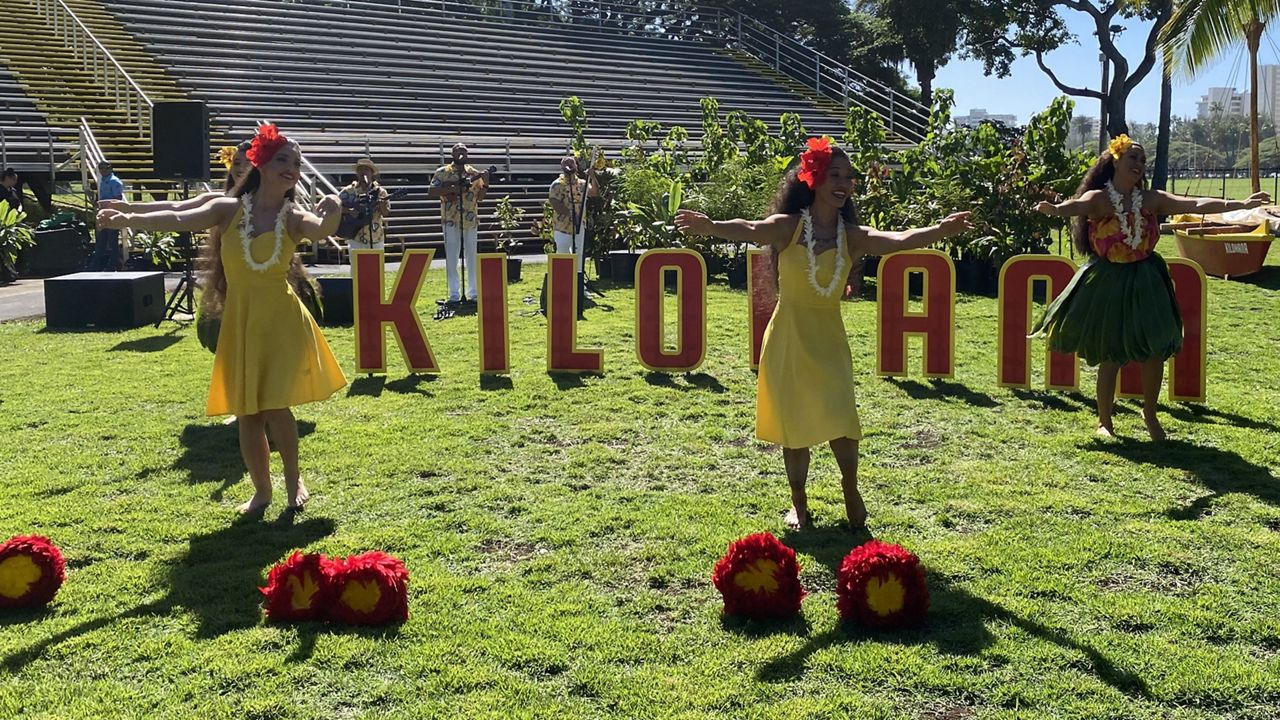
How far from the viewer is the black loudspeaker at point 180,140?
1491 cm

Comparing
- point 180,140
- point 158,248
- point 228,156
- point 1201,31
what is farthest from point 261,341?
point 1201,31

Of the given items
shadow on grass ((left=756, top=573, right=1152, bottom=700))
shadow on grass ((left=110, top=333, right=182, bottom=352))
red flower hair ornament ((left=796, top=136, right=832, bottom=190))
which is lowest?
shadow on grass ((left=756, top=573, right=1152, bottom=700))

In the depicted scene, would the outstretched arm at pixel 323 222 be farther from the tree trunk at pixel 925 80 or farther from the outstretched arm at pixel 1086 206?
the tree trunk at pixel 925 80

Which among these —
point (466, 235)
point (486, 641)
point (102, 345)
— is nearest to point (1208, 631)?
point (486, 641)

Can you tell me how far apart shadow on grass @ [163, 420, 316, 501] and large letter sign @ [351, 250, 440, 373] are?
161cm

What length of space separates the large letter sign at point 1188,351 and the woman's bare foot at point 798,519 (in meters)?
3.79

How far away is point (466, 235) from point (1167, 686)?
12.2 meters

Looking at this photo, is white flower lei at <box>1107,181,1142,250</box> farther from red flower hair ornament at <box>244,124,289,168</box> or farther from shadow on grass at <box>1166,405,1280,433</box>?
red flower hair ornament at <box>244,124,289,168</box>

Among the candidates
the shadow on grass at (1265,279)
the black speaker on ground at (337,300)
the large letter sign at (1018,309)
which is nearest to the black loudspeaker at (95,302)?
the black speaker on ground at (337,300)

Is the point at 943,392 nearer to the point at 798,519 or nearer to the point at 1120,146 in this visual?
the point at 1120,146

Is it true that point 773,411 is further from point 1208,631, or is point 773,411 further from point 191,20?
point 191,20

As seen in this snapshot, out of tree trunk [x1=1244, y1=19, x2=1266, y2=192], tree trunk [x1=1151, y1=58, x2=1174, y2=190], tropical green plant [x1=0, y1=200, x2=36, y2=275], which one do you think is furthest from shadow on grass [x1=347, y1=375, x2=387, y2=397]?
tree trunk [x1=1151, y1=58, x2=1174, y2=190]

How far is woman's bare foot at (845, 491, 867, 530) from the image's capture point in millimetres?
5668

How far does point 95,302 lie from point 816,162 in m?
10.5
